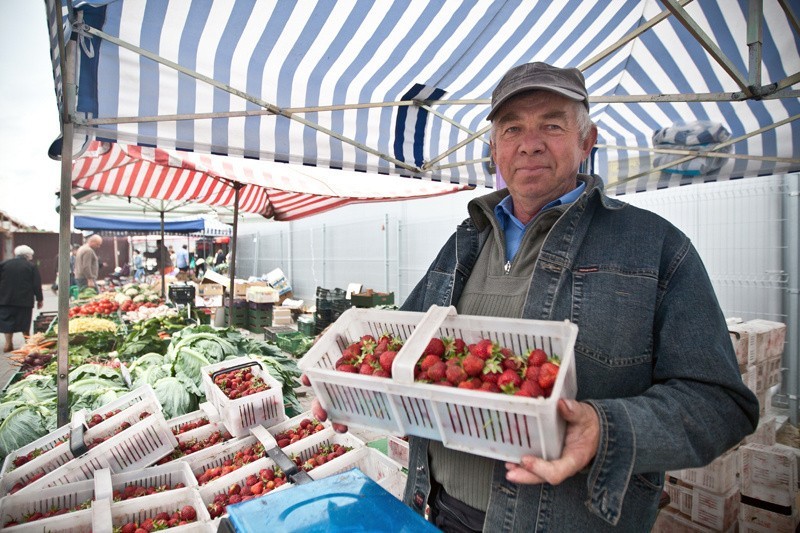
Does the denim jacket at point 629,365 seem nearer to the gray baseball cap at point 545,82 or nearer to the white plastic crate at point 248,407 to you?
the gray baseball cap at point 545,82

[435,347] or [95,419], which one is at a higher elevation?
[435,347]

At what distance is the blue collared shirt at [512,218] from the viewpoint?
140 centimetres

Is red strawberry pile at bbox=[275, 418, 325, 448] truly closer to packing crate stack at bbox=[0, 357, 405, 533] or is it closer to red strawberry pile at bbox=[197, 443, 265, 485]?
packing crate stack at bbox=[0, 357, 405, 533]

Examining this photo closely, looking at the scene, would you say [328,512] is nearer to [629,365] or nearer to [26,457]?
[629,365]

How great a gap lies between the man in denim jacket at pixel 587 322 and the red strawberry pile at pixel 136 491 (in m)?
1.79

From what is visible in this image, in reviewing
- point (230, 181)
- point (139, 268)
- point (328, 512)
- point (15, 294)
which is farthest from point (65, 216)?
point (139, 268)

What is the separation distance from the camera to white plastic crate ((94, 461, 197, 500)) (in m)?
2.41

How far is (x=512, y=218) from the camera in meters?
1.55

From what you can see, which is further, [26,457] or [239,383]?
[239,383]

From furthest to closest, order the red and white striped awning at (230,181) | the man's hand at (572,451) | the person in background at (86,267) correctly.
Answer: the person in background at (86,267), the red and white striped awning at (230,181), the man's hand at (572,451)

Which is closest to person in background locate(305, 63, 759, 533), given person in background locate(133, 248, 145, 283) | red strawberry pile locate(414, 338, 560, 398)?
red strawberry pile locate(414, 338, 560, 398)

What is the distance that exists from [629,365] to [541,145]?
729mm

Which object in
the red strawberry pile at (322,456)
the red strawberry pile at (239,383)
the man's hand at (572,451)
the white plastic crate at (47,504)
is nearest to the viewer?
the man's hand at (572,451)

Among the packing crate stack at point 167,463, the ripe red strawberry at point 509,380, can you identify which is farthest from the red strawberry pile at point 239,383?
the ripe red strawberry at point 509,380
